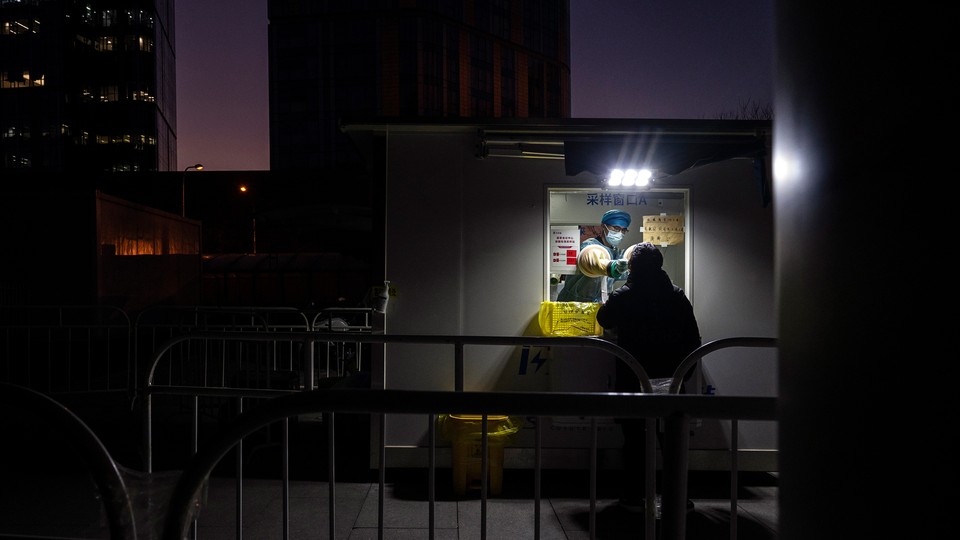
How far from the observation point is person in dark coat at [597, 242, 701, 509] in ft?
14.6

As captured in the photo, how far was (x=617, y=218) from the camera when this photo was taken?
5906 millimetres

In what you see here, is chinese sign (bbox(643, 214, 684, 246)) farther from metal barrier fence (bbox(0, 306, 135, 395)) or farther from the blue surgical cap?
metal barrier fence (bbox(0, 306, 135, 395))

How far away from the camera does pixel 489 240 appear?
5.41 m

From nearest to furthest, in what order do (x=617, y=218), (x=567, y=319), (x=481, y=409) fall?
(x=481, y=409) < (x=567, y=319) < (x=617, y=218)

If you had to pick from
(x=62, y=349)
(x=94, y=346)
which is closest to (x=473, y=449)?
(x=62, y=349)

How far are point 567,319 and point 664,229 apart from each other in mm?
1523

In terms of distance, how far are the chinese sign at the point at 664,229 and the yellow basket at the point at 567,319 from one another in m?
1.12

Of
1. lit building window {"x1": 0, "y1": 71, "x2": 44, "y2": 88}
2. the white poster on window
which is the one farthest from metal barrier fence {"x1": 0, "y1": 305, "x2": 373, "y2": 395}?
lit building window {"x1": 0, "y1": 71, "x2": 44, "y2": 88}

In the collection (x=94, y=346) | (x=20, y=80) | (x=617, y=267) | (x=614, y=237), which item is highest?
(x=20, y=80)

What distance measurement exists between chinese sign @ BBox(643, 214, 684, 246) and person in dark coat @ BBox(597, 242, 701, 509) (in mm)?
1342

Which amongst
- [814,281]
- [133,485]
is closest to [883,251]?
[814,281]

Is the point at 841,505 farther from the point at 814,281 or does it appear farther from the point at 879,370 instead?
the point at 814,281

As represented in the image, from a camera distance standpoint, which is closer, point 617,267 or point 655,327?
point 655,327

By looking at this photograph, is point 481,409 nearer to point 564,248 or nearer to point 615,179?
point 615,179
